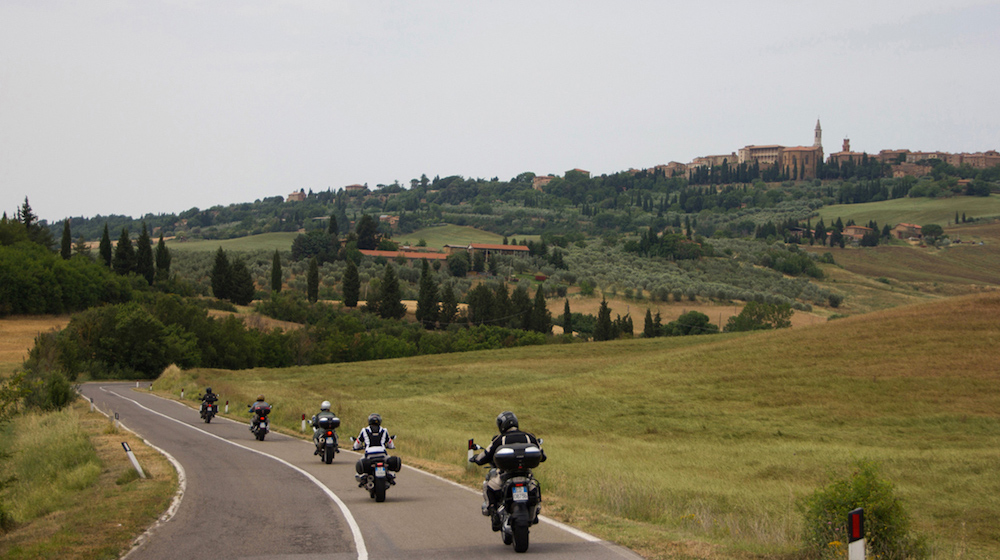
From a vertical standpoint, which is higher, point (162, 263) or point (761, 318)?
point (162, 263)

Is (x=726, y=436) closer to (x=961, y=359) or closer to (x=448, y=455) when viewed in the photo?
(x=448, y=455)

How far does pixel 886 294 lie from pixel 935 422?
137513 millimetres

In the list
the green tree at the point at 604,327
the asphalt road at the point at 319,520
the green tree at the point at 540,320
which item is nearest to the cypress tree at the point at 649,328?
the green tree at the point at 604,327

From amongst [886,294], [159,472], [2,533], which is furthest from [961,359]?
[886,294]

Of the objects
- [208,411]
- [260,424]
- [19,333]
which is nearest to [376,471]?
[260,424]

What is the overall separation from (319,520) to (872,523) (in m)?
7.98

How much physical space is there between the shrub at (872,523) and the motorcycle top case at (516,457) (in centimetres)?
367

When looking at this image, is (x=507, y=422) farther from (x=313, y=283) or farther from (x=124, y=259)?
(x=124, y=259)

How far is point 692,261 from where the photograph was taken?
196000 mm

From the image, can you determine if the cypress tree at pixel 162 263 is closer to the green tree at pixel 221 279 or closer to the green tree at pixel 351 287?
the green tree at pixel 221 279

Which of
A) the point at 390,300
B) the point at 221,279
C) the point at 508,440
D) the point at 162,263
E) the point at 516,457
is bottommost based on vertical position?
the point at 390,300

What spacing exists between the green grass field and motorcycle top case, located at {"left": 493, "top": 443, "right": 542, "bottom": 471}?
5.45 ft

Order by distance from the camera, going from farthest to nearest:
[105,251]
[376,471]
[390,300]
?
[105,251] < [390,300] < [376,471]

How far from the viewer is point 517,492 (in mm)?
10070
